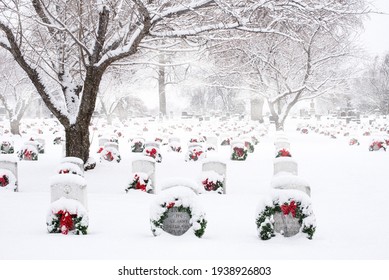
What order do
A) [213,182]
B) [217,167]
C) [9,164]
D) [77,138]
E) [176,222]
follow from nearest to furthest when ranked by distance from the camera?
[176,222]
[9,164]
[213,182]
[217,167]
[77,138]

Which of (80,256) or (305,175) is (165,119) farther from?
(80,256)

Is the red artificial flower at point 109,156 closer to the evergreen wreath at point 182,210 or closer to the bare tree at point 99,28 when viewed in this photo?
the bare tree at point 99,28

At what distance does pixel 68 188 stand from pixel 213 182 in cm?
361

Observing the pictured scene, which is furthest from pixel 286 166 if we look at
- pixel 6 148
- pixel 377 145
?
pixel 6 148

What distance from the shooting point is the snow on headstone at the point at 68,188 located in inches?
224

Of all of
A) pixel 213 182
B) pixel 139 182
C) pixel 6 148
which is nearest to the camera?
pixel 139 182

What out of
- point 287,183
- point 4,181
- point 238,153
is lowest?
point 287,183

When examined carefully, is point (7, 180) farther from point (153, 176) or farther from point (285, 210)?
point (285, 210)

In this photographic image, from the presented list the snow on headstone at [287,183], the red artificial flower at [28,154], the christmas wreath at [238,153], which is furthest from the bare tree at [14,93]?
the snow on headstone at [287,183]

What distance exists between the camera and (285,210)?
5.12 metres

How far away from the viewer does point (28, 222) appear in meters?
6.03

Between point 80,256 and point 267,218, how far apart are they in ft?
7.83

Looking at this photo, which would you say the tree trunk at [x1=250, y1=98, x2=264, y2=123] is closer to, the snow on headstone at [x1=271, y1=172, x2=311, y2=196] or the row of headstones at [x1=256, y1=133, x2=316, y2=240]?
the snow on headstone at [x1=271, y1=172, x2=311, y2=196]

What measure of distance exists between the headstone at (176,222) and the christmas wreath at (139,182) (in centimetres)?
295
